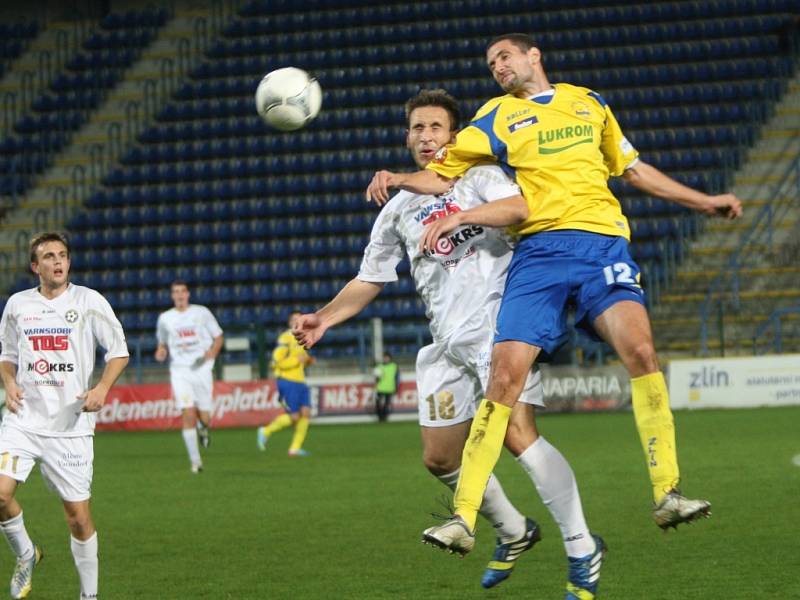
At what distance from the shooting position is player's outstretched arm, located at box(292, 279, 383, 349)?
22.6ft

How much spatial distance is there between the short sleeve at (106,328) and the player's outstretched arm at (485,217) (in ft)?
8.13

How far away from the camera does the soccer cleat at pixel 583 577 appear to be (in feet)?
20.1

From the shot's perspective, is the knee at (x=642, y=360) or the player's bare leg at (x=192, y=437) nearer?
the knee at (x=642, y=360)

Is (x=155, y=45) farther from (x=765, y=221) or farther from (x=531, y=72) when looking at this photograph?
(x=531, y=72)

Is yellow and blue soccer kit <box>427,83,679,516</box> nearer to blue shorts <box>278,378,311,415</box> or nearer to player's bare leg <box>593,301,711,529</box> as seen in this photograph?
player's bare leg <box>593,301,711,529</box>

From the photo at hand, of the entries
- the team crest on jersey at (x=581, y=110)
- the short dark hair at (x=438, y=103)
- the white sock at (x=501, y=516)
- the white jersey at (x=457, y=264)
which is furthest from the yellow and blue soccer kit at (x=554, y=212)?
the white sock at (x=501, y=516)

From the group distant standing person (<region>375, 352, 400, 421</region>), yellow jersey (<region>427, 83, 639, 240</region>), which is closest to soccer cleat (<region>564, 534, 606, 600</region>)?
yellow jersey (<region>427, 83, 639, 240</region>)

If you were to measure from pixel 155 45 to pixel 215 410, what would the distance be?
503 inches

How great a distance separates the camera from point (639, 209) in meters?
28.6

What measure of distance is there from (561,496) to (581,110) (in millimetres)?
1794

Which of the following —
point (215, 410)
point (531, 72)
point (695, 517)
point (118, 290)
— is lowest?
point (215, 410)

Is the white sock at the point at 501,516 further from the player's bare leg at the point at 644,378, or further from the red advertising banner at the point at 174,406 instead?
the red advertising banner at the point at 174,406

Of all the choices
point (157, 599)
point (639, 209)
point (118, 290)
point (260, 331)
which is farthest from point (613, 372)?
point (157, 599)

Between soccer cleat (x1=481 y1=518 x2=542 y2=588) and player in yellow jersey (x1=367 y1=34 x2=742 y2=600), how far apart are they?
0.66 m
